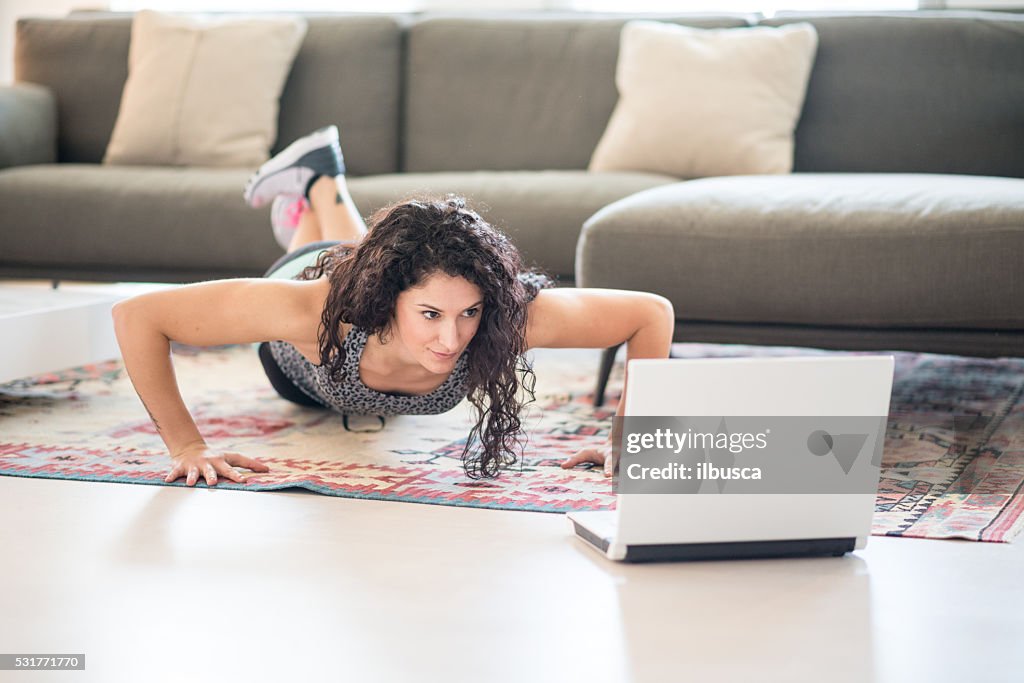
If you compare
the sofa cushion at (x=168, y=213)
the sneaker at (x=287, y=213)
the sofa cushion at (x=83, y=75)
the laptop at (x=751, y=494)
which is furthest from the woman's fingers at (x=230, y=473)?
the sofa cushion at (x=83, y=75)

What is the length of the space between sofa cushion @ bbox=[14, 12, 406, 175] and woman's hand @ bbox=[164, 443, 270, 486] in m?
1.77

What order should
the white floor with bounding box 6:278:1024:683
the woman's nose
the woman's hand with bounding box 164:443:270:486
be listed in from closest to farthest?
the white floor with bounding box 6:278:1024:683 < the woman's nose < the woman's hand with bounding box 164:443:270:486

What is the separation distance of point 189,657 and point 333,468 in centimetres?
80

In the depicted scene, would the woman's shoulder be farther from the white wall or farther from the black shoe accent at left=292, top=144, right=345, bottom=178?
the white wall

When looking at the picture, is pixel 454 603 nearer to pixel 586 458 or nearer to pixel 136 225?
pixel 586 458

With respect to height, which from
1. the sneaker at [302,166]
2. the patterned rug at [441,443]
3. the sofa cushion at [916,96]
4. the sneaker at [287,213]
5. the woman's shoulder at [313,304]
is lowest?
the patterned rug at [441,443]

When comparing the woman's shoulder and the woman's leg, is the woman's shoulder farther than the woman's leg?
No

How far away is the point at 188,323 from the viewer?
1933 mm

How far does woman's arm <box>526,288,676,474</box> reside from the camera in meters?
1.97

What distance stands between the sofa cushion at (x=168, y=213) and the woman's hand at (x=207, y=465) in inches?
44.8

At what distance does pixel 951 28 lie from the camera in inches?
127

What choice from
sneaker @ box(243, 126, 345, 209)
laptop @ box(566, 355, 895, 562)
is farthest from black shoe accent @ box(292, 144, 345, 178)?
laptop @ box(566, 355, 895, 562)

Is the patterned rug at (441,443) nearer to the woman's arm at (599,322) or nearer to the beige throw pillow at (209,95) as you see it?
the woman's arm at (599,322)

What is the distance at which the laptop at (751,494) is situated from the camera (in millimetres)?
1430
